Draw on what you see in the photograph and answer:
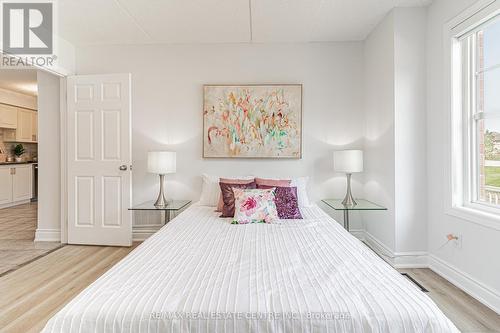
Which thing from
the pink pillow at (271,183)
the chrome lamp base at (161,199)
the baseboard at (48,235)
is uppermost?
the pink pillow at (271,183)

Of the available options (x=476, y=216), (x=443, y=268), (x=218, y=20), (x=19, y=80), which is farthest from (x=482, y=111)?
(x=19, y=80)

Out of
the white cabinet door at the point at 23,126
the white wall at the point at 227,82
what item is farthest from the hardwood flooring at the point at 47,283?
the white cabinet door at the point at 23,126

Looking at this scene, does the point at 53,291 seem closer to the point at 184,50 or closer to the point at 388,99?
the point at 184,50

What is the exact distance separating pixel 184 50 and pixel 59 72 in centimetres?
153

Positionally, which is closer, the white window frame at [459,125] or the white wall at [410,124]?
the white window frame at [459,125]

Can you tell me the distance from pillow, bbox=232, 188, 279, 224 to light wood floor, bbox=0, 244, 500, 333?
144 centimetres

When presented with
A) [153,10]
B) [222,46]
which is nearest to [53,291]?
[153,10]

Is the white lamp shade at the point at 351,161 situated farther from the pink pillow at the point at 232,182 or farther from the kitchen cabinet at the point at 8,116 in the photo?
the kitchen cabinet at the point at 8,116

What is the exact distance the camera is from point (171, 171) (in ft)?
11.2

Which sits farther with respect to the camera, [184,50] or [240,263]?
[184,50]

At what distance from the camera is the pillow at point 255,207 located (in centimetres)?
250

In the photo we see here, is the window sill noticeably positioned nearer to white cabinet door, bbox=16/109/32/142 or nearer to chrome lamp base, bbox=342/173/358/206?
chrome lamp base, bbox=342/173/358/206

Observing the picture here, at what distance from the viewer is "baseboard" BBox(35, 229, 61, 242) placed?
374cm

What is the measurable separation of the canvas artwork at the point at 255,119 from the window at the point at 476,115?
1631 millimetres
